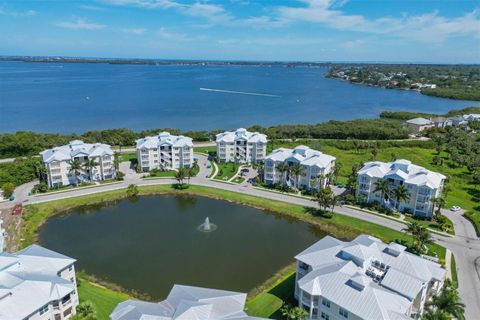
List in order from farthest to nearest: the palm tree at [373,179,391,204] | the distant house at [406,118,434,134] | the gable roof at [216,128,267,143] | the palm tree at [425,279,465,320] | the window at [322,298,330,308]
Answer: the distant house at [406,118,434,134] < the gable roof at [216,128,267,143] < the palm tree at [373,179,391,204] < the window at [322,298,330,308] < the palm tree at [425,279,465,320]

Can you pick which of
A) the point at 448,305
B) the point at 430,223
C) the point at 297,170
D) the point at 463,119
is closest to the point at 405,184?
the point at 430,223

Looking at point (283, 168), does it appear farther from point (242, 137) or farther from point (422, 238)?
point (422, 238)

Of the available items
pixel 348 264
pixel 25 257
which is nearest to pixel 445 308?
pixel 348 264

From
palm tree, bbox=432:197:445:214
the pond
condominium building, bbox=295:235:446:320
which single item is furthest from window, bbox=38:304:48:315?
palm tree, bbox=432:197:445:214

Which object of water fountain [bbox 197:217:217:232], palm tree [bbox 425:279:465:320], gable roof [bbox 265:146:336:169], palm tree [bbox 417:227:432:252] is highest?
gable roof [bbox 265:146:336:169]

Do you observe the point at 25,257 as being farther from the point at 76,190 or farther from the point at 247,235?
the point at 76,190

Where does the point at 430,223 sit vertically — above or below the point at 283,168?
below

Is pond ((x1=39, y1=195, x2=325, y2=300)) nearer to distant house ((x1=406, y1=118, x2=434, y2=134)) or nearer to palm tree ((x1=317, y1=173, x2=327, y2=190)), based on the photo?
palm tree ((x1=317, y1=173, x2=327, y2=190))
